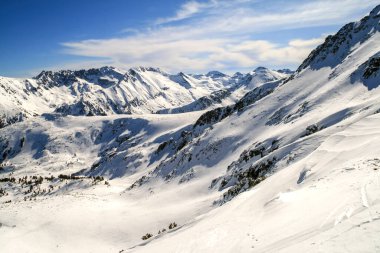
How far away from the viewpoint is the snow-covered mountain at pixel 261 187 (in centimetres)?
1722

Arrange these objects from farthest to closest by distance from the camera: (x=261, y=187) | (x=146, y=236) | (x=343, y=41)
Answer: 1. (x=343, y=41)
2. (x=146, y=236)
3. (x=261, y=187)

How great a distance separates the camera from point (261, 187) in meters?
32.2

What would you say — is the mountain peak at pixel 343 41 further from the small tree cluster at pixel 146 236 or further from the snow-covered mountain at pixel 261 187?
the small tree cluster at pixel 146 236

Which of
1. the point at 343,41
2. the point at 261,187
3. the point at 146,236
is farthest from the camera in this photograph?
the point at 343,41

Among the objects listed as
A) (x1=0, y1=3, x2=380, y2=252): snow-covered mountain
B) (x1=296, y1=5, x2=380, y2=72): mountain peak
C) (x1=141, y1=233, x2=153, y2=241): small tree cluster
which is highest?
(x1=296, y1=5, x2=380, y2=72): mountain peak

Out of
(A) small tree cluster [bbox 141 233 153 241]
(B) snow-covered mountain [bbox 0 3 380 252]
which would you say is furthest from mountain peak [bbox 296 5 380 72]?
(A) small tree cluster [bbox 141 233 153 241]

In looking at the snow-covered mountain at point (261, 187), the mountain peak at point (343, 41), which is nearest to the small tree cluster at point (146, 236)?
the snow-covered mountain at point (261, 187)

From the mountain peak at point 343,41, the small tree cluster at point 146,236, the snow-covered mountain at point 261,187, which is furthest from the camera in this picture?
the mountain peak at point 343,41

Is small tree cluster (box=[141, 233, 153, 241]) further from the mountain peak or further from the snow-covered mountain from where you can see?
the mountain peak

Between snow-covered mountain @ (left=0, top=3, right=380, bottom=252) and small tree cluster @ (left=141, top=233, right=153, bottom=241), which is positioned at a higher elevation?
snow-covered mountain @ (left=0, top=3, right=380, bottom=252)

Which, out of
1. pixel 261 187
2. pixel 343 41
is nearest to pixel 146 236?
pixel 261 187

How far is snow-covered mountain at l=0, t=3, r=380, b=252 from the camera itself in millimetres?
17219

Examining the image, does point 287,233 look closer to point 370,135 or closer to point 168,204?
point 370,135

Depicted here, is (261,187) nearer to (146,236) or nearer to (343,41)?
(146,236)
